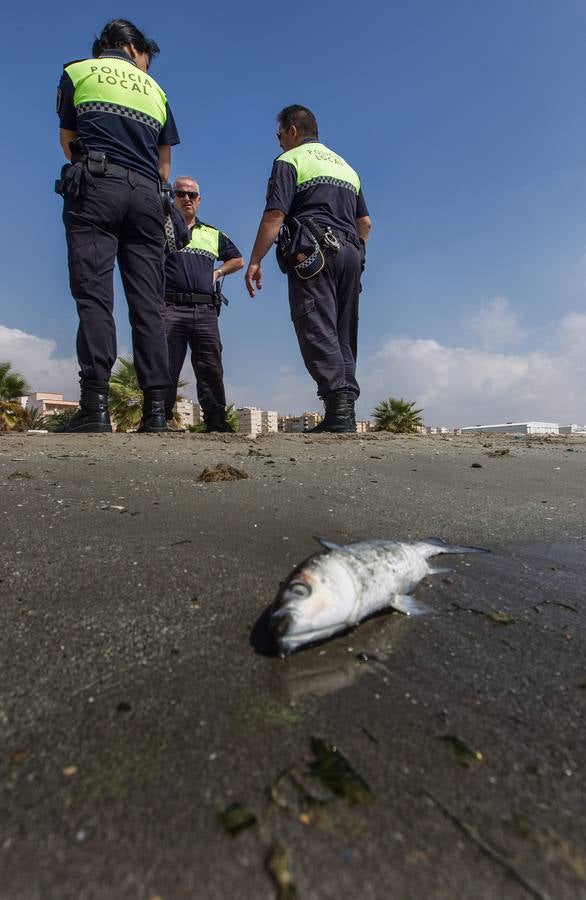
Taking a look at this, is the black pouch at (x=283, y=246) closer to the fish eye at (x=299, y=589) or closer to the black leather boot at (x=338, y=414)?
the black leather boot at (x=338, y=414)

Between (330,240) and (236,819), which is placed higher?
(330,240)

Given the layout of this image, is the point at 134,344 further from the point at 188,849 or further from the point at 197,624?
the point at 188,849

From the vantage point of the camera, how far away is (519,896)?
0.62 m

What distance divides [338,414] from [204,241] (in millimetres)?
3493

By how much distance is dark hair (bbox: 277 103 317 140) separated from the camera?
5570mm

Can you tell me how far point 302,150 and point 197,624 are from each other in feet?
17.8

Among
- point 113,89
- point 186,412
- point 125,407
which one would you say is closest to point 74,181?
point 113,89

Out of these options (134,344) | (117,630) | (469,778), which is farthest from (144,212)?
(469,778)

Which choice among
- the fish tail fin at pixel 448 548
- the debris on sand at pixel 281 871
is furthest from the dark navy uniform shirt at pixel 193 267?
the debris on sand at pixel 281 871

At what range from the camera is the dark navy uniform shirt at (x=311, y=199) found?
511 cm

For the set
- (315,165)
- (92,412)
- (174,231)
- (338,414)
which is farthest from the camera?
(174,231)

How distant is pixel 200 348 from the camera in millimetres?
6684

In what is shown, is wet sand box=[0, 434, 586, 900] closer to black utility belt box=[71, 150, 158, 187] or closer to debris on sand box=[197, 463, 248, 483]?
debris on sand box=[197, 463, 248, 483]

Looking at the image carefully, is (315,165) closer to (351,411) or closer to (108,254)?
(108,254)
